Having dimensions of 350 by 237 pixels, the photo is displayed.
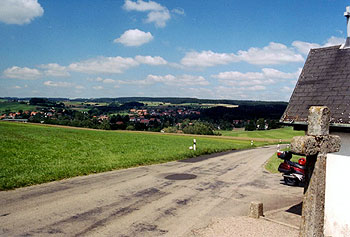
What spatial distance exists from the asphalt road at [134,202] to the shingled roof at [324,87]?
3.47 meters

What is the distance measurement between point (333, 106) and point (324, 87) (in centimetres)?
95

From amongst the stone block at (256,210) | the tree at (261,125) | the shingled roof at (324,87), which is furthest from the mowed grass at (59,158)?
the tree at (261,125)

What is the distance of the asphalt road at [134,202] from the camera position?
7297 mm

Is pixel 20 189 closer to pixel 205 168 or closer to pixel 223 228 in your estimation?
pixel 223 228

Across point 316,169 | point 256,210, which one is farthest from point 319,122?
point 256,210

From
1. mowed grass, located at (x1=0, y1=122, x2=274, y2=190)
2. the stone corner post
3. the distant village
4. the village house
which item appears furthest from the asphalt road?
the distant village

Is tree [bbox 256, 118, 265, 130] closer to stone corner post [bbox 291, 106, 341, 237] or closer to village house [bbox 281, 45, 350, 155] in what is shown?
village house [bbox 281, 45, 350, 155]

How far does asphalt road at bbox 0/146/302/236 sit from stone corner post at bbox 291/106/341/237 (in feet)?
10.8

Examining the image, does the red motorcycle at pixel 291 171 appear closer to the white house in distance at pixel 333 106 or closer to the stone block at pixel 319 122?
the white house in distance at pixel 333 106

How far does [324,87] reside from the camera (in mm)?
8070

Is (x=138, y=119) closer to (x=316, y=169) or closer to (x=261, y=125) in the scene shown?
(x=261, y=125)

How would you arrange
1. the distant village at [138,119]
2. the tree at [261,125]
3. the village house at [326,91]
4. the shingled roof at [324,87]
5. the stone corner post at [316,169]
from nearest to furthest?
the stone corner post at [316,169] → the village house at [326,91] → the shingled roof at [324,87] → the distant village at [138,119] → the tree at [261,125]

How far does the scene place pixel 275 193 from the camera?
38.8 feet

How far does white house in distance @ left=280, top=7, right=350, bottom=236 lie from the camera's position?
6.70 metres
